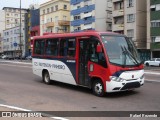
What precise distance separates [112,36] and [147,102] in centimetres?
293

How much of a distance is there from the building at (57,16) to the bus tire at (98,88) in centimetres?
6414

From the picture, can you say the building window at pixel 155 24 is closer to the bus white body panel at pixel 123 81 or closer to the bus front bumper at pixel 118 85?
the bus white body panel at pixel 123 81

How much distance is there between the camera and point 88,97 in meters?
11.3

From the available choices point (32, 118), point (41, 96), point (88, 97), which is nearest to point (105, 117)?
point (32, 118)

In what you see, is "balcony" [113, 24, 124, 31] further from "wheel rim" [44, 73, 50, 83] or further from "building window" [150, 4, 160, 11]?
"wheel rim" [44, 73, 50, 83]

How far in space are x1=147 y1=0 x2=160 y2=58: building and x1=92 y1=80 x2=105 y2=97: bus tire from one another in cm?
4128

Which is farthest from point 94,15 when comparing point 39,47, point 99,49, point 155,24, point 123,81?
point 123,81

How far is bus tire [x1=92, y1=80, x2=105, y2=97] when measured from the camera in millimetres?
11367

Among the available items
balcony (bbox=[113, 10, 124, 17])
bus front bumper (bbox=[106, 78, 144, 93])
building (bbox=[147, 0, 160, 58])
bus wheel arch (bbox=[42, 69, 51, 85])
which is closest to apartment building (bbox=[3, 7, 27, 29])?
balcony (bbox=[113, 10, 124, 17])

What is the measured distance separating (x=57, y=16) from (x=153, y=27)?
31.9 m

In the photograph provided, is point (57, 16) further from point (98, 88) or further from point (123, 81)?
point (123, 81)

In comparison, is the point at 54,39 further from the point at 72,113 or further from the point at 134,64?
the point at 72,113

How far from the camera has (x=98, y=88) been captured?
1150cm

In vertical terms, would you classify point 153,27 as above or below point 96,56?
above
